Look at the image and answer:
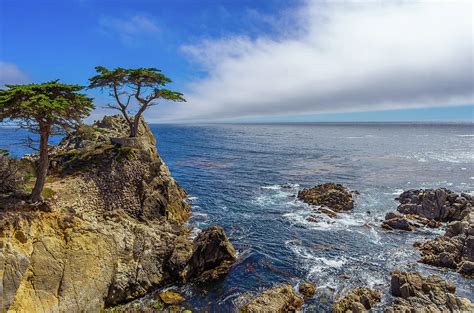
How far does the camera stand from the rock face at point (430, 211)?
122ft

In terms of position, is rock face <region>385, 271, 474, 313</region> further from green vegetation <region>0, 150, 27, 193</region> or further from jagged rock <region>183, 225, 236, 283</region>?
green vegetation <region>0, 150, 27, 193</region>

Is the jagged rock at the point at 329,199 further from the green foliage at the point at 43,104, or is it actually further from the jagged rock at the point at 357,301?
the green foliage at the point at 43,104

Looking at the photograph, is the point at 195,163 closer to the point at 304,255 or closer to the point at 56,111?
the point at 304,255

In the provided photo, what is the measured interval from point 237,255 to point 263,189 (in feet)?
87.8

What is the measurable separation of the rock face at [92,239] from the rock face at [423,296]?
15.0m

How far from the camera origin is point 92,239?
21.6 metres

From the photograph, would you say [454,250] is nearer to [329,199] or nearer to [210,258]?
[329,199]

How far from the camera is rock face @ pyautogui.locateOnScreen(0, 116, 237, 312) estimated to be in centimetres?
1816

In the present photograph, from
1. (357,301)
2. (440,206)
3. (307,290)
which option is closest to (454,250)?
(440,206)

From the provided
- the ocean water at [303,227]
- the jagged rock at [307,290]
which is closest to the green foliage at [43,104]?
the ocean water at [303,227]

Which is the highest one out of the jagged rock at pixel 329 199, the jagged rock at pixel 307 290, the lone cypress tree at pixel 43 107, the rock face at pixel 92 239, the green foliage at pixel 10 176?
the lone cypress tree at pixel 43 107

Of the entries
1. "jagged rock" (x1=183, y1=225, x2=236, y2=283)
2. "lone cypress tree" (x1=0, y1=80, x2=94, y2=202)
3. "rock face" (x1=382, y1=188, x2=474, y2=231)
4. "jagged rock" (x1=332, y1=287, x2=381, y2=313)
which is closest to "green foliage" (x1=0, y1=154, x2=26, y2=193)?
"lone cypress tree" (x1=0, y1=80, x2=94, y2=202)

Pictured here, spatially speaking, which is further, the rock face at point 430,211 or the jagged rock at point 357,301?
the rock face at point 430,211

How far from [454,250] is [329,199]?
1835cm
